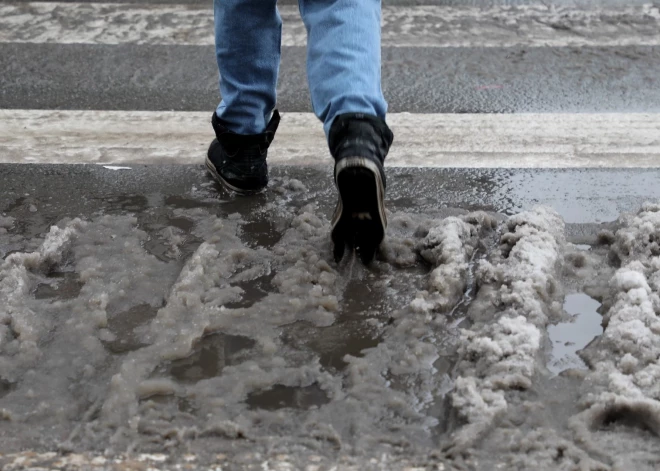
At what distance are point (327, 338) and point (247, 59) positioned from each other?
1082mm

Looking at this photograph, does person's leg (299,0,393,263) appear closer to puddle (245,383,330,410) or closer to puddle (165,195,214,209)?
puddle (245,383,330,410)

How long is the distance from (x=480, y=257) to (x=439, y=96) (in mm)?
1593

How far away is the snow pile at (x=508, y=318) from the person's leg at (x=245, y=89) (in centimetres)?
87

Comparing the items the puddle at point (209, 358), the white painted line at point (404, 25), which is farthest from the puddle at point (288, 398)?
the white painted line at point (404, 25)

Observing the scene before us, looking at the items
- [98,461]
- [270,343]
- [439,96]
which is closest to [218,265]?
[270,343]

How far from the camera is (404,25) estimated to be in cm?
478

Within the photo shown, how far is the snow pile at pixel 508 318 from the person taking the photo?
5.61ft

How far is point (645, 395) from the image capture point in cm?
171

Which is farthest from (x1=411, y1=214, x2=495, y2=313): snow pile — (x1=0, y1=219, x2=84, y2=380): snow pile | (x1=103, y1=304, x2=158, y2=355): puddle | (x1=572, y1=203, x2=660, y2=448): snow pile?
(x1=0, y1=219, x2=84, y2=380): snow pile

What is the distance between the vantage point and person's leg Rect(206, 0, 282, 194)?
8.58 ft

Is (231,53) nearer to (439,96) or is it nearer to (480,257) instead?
(480,257)

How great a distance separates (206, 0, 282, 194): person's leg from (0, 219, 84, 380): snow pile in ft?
1.78

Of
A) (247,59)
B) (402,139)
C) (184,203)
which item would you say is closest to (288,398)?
(184,203)

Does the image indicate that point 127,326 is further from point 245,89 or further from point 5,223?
point 245,89
